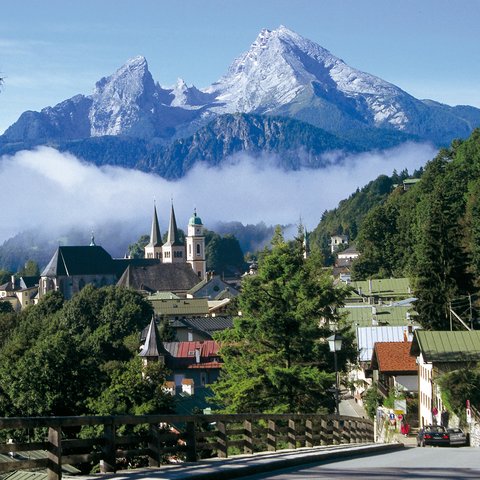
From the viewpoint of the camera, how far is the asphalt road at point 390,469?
1717 cm

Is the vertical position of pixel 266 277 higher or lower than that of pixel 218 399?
higher

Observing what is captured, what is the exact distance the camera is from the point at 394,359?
6712cm

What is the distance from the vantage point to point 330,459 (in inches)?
874

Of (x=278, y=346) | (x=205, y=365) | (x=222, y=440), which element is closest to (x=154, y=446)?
(x=222, y=440)

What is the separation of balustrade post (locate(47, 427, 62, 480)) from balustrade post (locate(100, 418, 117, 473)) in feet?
4.47

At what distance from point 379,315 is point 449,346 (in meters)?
40.9

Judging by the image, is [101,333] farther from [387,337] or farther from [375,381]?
[375,381]

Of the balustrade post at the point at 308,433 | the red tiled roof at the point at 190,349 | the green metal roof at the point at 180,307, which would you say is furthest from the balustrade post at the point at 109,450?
the green metal roof at the point at 180,307

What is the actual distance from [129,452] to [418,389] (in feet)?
160

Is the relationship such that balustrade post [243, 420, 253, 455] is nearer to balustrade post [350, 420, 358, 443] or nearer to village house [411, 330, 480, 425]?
balustrade post [350, 420, 358, 443]

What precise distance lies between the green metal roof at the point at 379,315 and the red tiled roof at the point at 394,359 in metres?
22.1

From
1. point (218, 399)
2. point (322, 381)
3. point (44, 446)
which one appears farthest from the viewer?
point (218, 399)

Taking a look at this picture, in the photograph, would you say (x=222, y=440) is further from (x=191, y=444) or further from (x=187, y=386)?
(x=187, y=386)

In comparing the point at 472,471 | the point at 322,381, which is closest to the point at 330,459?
the point at 472,471
